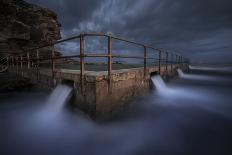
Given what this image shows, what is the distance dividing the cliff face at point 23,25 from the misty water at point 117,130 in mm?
13359

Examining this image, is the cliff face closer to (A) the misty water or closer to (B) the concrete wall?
(A) the misty water

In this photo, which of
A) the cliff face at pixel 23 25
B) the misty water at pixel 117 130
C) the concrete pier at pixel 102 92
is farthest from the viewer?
the cliff face at pixel 23 25

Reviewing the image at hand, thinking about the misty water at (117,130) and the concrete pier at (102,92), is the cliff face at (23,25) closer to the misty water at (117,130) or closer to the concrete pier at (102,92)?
the misty water at (117,130)

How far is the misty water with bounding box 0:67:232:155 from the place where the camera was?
290cm

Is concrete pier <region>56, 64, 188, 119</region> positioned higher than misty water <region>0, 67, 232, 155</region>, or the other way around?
A: concrete pier <region>56, 64, 188, 119</region>

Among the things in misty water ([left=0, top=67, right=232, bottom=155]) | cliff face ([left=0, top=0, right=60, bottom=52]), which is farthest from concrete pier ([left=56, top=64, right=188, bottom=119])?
cliff face ([left=0, top=0, right=60, bottom=52])

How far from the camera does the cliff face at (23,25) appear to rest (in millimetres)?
14141

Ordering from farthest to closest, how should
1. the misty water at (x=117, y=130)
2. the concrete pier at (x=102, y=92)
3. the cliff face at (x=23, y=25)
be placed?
the cliff face at (x=23, y=25) < the concrete pier at (x=102, y=92) < the misty water at (x=117, y=130)

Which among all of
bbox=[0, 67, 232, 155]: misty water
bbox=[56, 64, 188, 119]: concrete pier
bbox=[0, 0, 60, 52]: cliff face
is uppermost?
bbox=[0, 0, 60, 52]: cliff face

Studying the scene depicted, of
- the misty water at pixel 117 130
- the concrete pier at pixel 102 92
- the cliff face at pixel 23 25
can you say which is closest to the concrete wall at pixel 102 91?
the concrete pier at pixel 102 92

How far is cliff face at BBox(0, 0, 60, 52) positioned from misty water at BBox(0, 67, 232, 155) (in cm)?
1336

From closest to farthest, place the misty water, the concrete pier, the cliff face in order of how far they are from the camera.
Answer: the misty water → the concrete pier → the cliff face

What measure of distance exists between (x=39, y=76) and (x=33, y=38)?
13.9m

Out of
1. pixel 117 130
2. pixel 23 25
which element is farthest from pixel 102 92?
pixel 23 25
